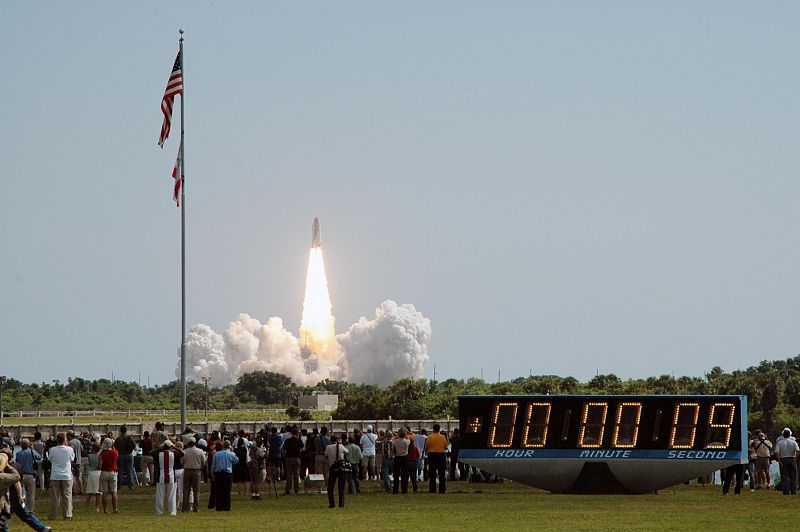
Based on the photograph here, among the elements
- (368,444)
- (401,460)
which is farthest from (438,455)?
(368,444)

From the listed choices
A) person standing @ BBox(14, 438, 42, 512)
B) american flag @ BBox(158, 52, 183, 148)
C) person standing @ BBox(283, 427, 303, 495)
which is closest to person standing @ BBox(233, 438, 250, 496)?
person standing @ BBox(283, 427, 303, 495)

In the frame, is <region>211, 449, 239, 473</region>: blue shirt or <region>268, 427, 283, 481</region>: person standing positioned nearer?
<region>211, 449, 239, 473</region>: blue shirt

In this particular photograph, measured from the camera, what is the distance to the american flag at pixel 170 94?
1879 inches

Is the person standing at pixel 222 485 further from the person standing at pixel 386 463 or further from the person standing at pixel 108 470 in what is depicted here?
the person standing at pixel 386 463

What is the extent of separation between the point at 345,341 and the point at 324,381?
737 cm

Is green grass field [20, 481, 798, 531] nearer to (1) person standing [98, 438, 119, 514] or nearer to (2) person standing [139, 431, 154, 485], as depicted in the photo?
(1) person standing [98, 438, 119, 514]

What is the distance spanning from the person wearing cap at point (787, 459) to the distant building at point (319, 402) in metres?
103

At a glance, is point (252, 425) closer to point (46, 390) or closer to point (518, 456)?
point (518, 456)

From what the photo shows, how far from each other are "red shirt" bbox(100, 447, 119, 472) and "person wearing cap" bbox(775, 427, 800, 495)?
16.6 m

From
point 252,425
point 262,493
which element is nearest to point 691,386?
point 252,425

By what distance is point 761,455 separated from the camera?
132ft

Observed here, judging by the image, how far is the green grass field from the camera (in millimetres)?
28141

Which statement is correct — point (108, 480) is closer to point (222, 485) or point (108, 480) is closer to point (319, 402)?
point (222, 485)

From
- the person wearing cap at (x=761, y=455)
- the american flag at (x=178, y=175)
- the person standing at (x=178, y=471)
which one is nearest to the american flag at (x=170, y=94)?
the american flag at (x=178, y=175)
